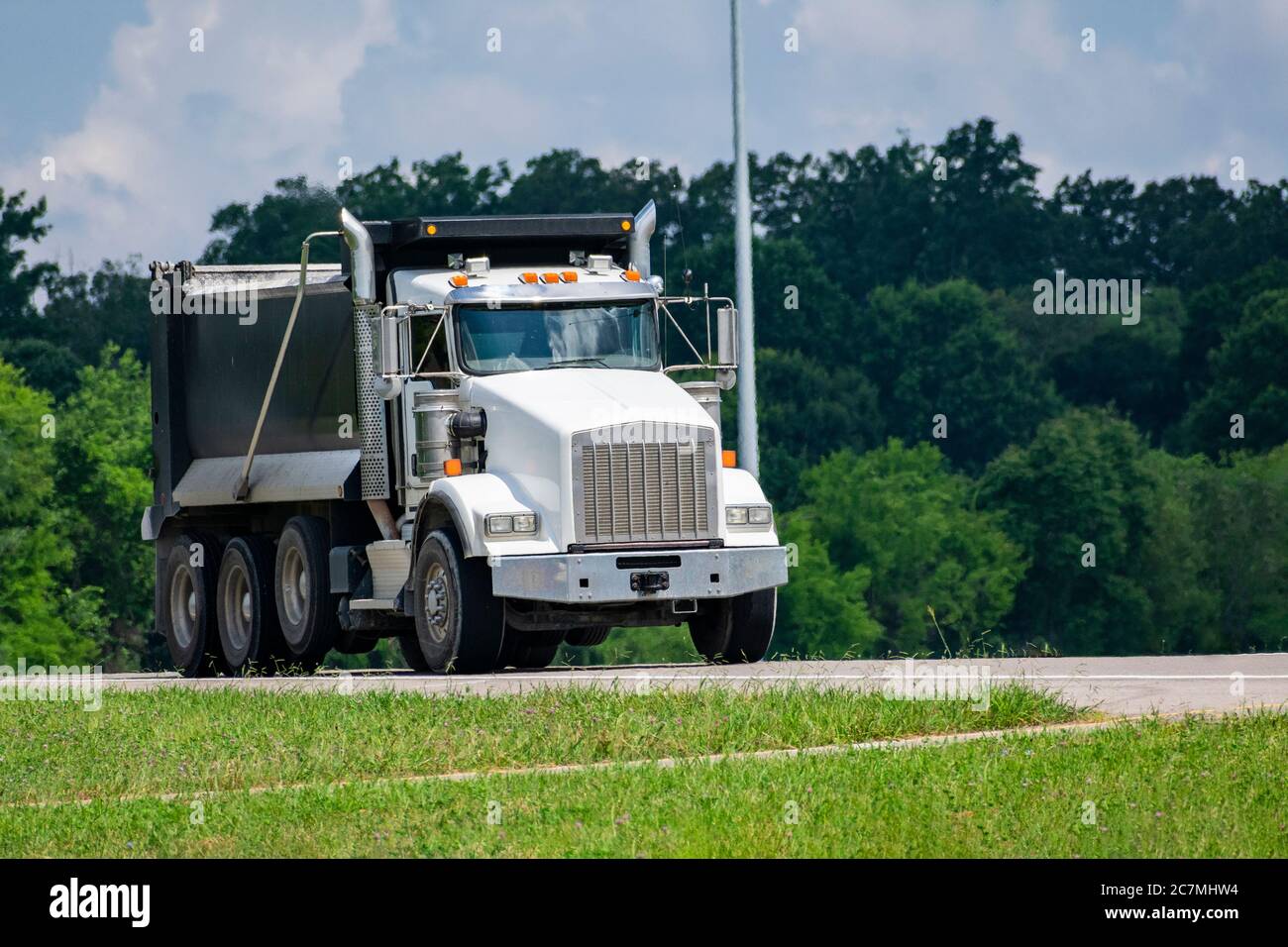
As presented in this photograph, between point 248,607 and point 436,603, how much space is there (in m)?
4.04

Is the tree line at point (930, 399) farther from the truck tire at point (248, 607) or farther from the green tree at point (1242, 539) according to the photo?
the truck tire at point (248, 607)

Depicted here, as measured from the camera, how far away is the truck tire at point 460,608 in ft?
62.7

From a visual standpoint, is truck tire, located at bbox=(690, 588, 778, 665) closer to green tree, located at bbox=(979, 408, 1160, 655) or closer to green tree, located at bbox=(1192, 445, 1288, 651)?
green tree, located at bbox=(979, 408, 1160, 655)

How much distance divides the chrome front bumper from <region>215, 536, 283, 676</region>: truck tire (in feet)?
16.0

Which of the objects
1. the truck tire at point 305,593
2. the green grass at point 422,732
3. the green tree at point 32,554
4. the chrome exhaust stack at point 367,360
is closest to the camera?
the green grass at point 422,732

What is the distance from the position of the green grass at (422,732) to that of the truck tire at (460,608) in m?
2.94

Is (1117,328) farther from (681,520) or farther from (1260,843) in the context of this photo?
(1260,843)

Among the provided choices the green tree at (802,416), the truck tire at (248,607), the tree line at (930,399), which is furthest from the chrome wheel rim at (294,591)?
the green tree at (802,416)

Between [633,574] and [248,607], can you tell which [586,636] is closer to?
[248,607]

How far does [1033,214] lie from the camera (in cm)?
11988

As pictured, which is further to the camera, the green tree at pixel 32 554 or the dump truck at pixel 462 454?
the green tree at pixel 32 554
